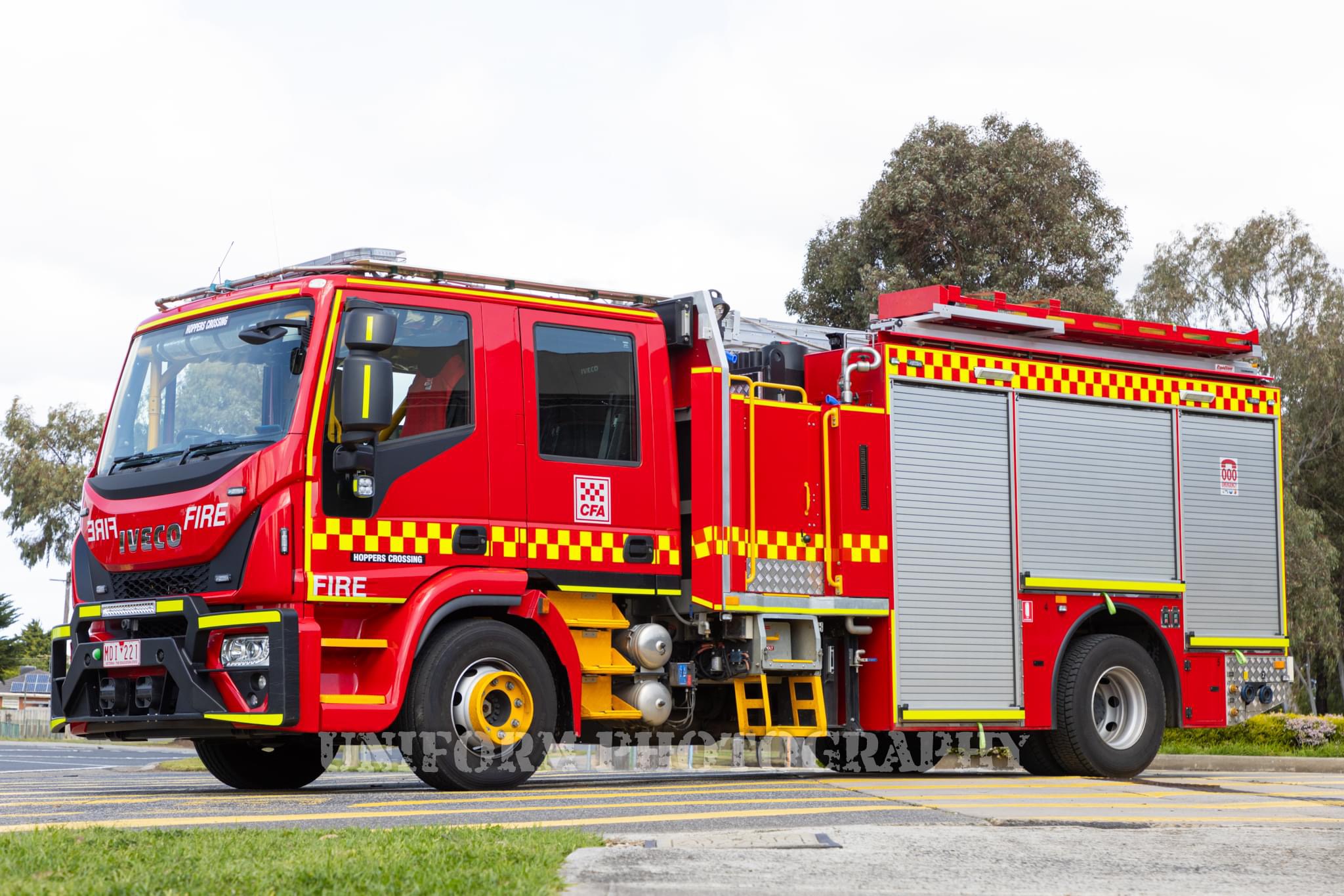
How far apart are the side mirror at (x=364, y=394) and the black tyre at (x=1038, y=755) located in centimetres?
618

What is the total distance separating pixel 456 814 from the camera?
8.10 meters

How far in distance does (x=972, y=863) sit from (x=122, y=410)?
6461 millimetres

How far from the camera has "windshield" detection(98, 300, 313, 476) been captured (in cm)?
959

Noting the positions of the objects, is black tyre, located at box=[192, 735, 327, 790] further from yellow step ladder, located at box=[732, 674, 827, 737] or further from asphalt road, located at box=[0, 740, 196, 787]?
yellow step ladder, located at box=[732, 674, 827, 737]

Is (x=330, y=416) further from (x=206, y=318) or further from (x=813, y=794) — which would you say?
(x=813, y=794)

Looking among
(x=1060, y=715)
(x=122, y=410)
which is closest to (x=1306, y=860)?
(x=1060, y=715)

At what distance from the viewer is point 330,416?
9461mm

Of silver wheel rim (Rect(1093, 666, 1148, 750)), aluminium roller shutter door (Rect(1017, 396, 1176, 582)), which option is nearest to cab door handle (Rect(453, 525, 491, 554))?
aluminium roller shutter door (Rect(1017, 396, 1176, 582))

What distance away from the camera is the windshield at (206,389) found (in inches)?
377

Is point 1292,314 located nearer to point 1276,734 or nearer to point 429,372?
point 1276,734

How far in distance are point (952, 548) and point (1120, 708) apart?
215cm

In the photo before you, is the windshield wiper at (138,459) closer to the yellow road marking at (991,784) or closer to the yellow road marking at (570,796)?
the yellow road marking at (570,796)

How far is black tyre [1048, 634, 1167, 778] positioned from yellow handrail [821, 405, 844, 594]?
229 centimetres

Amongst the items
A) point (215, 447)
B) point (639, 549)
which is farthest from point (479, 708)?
point (215, 447)
